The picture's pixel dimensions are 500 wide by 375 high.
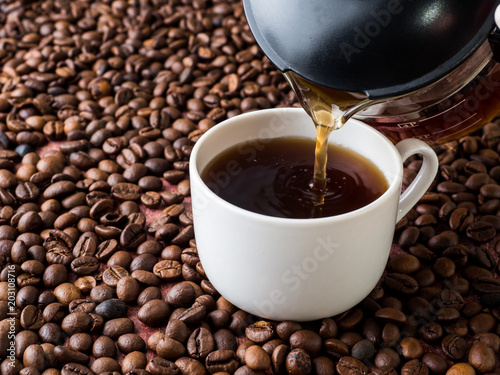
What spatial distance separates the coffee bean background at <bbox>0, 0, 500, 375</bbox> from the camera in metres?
1.15

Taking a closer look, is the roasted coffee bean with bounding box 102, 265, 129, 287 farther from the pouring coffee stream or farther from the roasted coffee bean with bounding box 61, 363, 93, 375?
the pouring coffee stream

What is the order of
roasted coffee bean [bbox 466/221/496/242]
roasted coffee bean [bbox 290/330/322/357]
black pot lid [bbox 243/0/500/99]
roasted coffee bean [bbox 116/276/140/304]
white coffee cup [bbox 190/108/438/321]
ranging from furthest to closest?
roasted coffee bean [bbox 466/221/496/242] < roasted coffee bean [bbox 116/276/140/304] < roasted coffee bean [bbox 290/330/322/357] < white coffee cup [bbox 190/108/438/321] < black pot lid [bbox 243/0/500/99]

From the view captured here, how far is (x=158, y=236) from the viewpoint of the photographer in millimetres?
1421

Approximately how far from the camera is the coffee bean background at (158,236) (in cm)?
115

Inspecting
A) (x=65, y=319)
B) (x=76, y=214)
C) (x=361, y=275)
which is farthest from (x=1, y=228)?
(x=361, y=275)

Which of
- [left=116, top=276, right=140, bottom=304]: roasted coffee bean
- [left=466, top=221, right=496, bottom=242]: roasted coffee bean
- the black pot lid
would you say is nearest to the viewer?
the black pot lid

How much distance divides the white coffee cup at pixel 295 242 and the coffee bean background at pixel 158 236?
0.08 metres

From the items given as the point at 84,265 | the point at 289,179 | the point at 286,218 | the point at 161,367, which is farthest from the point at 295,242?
the point at 84,265

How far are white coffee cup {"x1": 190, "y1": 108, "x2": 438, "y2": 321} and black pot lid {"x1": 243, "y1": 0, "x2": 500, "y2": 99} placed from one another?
0.22 metres

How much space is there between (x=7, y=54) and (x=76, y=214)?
0.92m

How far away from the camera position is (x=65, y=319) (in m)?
1.20

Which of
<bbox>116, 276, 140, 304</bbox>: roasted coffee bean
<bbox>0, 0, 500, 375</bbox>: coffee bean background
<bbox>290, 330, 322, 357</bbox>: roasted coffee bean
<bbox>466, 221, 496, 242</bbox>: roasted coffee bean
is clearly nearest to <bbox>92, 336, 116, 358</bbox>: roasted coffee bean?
<bbox>0, 0, 500, 375</bbox>: coffee bean background

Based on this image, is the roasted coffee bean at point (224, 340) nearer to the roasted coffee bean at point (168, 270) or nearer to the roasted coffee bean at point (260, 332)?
the roasted coffee bean at point (260, 332)

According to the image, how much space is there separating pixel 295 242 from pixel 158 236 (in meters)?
0.49
